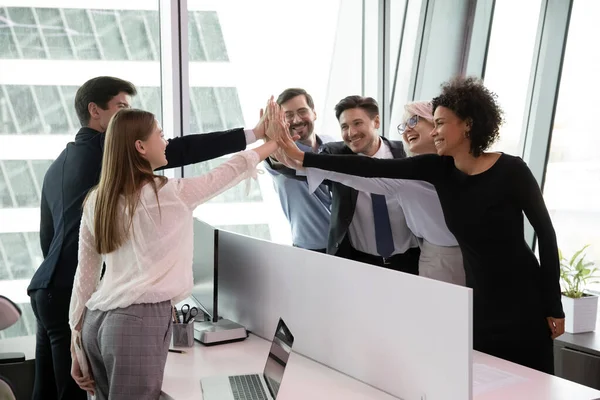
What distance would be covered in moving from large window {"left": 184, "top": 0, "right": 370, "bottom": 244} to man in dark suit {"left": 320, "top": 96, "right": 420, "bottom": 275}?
1551 millimetres

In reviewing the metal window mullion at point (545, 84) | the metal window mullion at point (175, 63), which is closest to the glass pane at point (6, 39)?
the metal window mullion at point (175, 63)

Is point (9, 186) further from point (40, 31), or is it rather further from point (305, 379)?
point (305, 379)

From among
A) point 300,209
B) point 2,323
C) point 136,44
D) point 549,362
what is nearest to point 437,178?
point 549,362

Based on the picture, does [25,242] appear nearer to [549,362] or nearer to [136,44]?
[136,44]

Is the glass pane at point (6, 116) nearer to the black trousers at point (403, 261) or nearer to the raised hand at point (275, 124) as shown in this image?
the raised hand at point (275, 124)

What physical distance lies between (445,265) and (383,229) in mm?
402

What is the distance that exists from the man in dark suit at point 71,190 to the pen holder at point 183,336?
1.40 feet

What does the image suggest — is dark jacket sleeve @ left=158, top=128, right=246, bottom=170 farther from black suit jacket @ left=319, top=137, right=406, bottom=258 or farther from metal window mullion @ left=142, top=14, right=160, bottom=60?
metal window mullion @ left=142, top=14, right=160, bottom=60

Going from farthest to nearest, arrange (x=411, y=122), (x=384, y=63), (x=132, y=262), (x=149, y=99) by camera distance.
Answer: (x=384, y=63) < (x=149, y=99) < (x=411, y=122) < (x=132, y=262)

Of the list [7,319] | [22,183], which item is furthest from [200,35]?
[7,319]

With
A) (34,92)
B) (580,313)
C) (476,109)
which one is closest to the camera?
(476,109)

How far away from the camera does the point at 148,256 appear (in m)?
2.17

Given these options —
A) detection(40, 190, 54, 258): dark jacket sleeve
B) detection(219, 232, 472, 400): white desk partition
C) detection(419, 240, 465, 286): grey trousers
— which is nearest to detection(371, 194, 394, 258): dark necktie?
detection(419, 240, 465, 286): grey trousers

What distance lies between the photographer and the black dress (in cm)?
246
